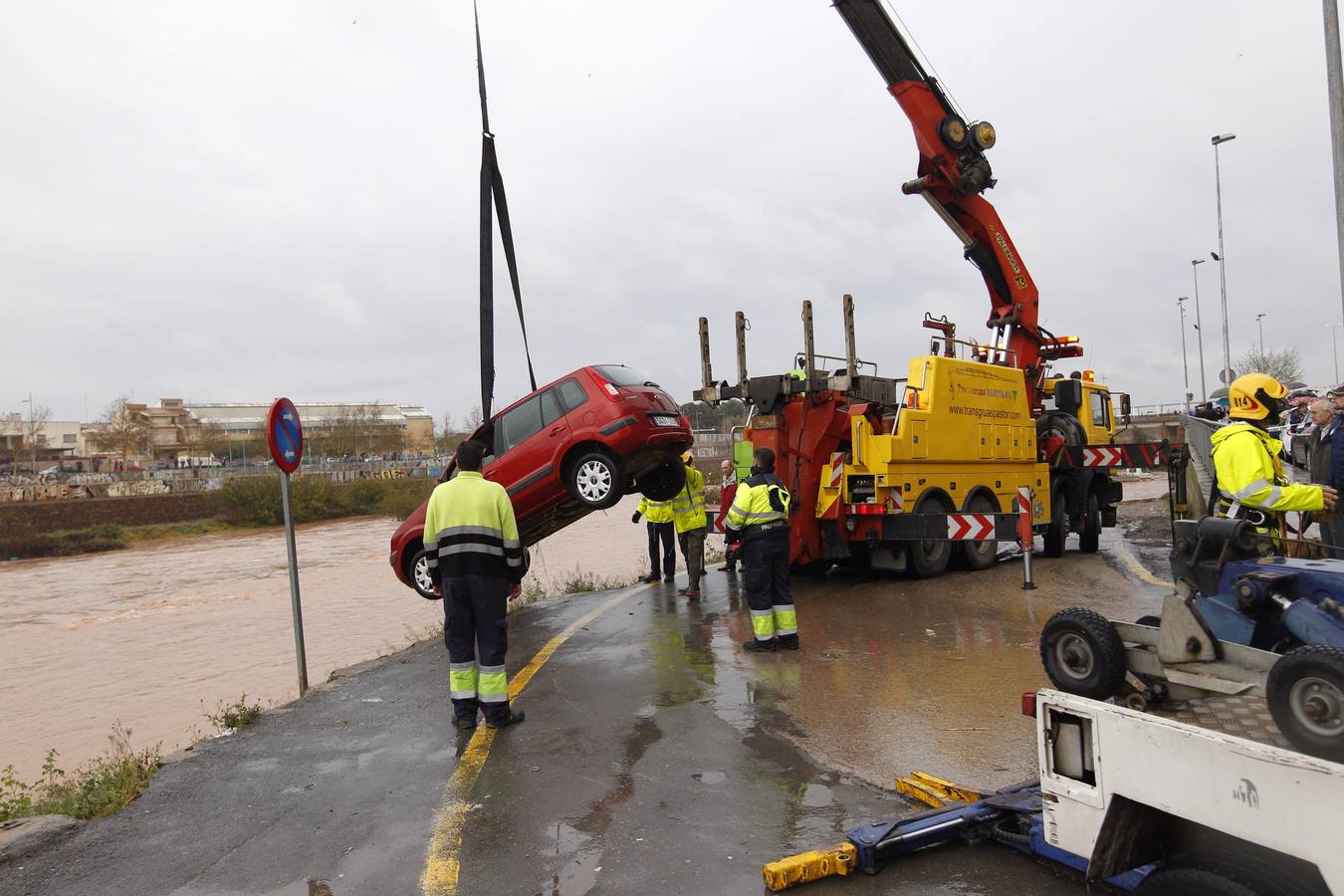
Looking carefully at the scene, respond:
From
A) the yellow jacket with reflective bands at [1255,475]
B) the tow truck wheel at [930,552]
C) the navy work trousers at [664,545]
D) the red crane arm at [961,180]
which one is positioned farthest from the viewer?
the red crane arm at [961,180]

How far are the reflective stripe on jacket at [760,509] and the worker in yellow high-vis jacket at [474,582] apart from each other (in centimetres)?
226

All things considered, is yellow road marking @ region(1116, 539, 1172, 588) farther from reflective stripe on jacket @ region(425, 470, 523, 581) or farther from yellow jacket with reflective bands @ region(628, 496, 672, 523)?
reflective stripe on jacket @ region(425, 470, 523, 581)

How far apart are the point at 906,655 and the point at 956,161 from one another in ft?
25.9

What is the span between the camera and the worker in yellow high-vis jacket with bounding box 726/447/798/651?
7.20 meters

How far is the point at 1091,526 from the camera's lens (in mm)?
12594

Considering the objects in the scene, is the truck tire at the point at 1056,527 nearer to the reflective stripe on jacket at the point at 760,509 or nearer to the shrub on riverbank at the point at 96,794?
the reflective stripe on jacket at the point at 760,509

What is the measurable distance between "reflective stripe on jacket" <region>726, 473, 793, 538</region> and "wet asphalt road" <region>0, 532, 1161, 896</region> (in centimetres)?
104

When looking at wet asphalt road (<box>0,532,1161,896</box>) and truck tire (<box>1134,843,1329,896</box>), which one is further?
wet asphalt road (<box>0,532,1161,896</box>)

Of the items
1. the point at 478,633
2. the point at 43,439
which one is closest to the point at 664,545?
the point at 478,633

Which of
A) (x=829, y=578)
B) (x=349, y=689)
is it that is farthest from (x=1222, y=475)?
(x=829, y=578)

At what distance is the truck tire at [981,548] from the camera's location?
10781 mm

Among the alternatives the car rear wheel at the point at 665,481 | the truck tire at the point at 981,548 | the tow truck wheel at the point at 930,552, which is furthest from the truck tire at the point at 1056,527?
the car rear wheel at the point at 665,481

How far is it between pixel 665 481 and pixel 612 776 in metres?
6.25

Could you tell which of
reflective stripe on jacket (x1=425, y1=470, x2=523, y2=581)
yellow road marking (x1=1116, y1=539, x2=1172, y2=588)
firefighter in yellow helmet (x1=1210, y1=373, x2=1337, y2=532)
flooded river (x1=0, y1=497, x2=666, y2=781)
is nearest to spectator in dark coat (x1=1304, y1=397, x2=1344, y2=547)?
yellow road marking (x1=1116, y1=539, x2=1172, y2=588)
